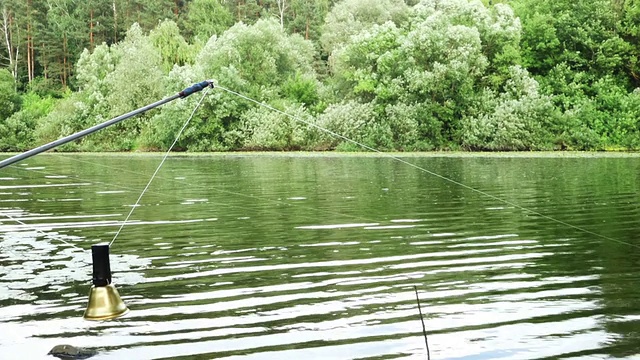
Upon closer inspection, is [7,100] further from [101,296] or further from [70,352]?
[101,296]

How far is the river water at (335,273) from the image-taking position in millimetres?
6730

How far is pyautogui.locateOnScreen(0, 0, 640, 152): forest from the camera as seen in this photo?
4338cm

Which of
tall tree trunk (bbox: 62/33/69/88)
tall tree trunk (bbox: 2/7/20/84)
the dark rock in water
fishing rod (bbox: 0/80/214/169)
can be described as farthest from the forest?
fishing rod (bbox: 0/80/214/169)

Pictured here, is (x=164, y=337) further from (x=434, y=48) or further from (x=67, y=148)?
(x=67, y=148)

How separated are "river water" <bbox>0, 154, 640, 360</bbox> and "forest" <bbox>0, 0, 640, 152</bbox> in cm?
1876

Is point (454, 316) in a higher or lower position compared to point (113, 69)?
lower

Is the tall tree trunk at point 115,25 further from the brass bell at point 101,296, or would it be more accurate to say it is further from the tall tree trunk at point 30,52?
the brass bell at point 101,296

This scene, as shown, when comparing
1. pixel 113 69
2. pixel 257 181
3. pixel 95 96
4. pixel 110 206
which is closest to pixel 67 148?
pixel 95 96

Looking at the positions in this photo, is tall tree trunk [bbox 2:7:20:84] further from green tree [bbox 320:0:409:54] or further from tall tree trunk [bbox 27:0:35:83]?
green tree [bbox 320:0:409:54]

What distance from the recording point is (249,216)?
16188 mm

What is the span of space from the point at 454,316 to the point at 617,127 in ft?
125

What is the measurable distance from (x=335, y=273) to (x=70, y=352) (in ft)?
12.8

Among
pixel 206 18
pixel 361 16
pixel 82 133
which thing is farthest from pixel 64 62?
pixel 82 133

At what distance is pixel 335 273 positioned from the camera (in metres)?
9.75
